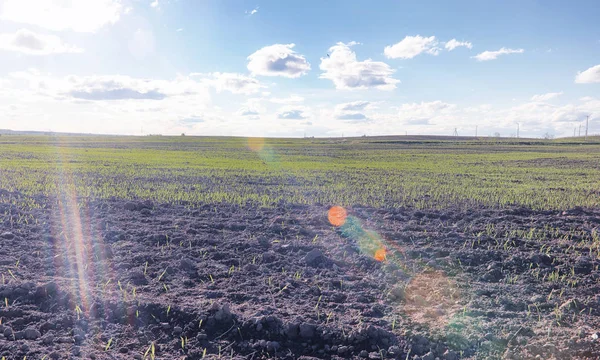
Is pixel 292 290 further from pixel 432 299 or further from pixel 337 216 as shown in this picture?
pixel 337 216

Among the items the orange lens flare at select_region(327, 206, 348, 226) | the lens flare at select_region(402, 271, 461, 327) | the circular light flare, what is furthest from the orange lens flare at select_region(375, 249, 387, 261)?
the orange lens flare at select_region(327, 206, 348, 226)

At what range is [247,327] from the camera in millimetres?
3980

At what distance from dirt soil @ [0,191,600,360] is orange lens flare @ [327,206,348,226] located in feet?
1.02

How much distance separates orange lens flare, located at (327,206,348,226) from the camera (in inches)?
331

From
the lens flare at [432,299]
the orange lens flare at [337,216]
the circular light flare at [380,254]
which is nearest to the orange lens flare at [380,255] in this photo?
the circular light flare at [380,254]

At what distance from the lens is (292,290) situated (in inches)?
191

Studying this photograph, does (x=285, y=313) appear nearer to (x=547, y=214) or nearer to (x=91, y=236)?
(x=91, y=236)

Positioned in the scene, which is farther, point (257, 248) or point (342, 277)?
point (257, 248)

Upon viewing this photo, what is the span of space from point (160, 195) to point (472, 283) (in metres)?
9.01

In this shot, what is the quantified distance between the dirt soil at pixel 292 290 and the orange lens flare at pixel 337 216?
0.31 meters

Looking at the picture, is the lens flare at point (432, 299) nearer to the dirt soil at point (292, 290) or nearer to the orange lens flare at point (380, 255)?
the dirt soil at point (292, 290)

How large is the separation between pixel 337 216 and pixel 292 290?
4320 mm

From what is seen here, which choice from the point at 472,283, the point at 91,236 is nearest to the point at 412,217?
the point at 472,283

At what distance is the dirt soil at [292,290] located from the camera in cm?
373
